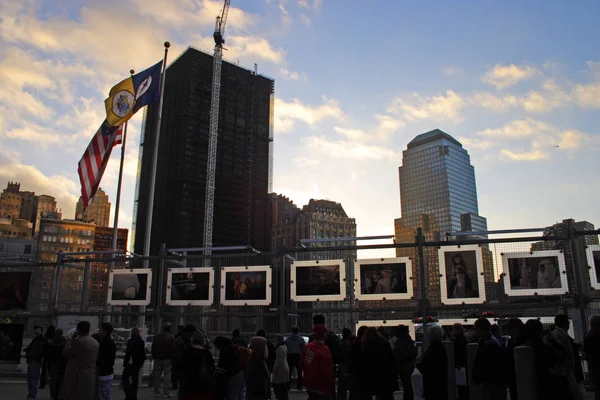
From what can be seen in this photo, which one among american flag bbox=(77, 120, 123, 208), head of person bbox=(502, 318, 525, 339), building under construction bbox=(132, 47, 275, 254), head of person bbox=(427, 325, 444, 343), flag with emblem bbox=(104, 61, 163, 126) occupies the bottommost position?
head of person bbox=(427, 325, 444, 343)

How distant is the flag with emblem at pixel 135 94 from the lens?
899 inches

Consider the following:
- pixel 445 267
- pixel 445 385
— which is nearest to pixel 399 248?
pixel 445 267

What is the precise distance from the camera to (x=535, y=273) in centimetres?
1327

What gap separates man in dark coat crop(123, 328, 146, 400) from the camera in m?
11.8

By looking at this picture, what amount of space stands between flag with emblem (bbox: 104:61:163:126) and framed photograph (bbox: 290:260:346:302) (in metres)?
12.1

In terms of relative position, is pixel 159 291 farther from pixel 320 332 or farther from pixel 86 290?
pixel 320 332

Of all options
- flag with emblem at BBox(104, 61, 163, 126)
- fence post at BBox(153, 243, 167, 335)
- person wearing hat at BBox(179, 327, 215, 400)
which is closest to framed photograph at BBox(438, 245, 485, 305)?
person wearing hat at BBox(179, 327, 215, 400)

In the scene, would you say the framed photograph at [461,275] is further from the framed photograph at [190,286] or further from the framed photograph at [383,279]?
Answer: the framed photograph at [190,286]

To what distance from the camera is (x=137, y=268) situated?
17391 millimetres

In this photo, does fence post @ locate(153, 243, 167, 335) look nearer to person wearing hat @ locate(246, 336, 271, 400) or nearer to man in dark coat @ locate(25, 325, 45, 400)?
man in dark coat @ locate(25, 325, 45, 400)

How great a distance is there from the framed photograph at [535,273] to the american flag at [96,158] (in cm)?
1704

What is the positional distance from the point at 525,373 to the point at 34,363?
1190 centimetres

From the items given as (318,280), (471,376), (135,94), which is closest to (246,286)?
(318,280)

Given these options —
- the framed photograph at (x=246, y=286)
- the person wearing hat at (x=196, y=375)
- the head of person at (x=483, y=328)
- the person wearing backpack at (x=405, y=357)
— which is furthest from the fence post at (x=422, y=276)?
the person wearing hat at (x=196, y=375)
